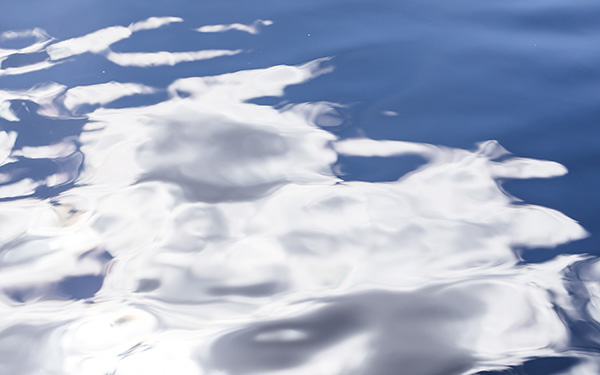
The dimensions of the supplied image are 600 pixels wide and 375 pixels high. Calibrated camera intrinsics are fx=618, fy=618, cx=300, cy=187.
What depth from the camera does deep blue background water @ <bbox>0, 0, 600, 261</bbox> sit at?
3.68ft

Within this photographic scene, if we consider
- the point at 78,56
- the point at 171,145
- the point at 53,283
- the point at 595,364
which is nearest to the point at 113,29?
the point at 78,56

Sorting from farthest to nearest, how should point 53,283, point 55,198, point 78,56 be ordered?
Result: point 78,56 < point 55,198 < point 53,283

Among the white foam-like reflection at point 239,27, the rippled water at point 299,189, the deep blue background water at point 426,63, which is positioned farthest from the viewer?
the white foam-like reflection at point 239,27

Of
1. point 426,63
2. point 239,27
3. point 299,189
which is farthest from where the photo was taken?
point 239,27

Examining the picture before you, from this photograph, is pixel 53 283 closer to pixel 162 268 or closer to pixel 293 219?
pixel 162 268

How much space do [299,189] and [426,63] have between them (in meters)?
0.45

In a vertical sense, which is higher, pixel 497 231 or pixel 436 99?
pixel 436 99

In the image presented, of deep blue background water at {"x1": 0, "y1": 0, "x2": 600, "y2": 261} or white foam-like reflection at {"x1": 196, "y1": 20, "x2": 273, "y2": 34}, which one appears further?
white foam-like reflection at {"x1": 196, "y1": 20, "x2": 273, "y2": 34}

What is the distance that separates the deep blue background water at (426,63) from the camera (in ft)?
3.68

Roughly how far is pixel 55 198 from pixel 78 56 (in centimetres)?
42

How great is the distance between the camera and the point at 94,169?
1101 mm

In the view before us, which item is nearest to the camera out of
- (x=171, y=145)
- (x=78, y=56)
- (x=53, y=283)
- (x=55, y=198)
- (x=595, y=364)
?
(x=595, y=364)

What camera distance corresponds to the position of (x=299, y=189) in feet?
3.46

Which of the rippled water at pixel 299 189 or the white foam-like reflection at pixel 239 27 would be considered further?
the white foam-like reflection at pixel 239 27
